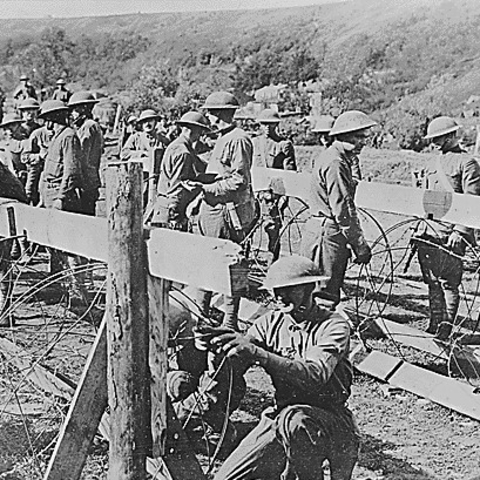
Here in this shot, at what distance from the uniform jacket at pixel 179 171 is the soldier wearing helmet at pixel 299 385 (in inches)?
151

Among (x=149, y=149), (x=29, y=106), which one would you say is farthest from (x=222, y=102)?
(x=29, y=106)

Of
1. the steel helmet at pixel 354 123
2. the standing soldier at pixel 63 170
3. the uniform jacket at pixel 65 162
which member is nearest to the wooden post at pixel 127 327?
the steel helmet at pixel 354 123

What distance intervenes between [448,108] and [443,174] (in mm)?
26879

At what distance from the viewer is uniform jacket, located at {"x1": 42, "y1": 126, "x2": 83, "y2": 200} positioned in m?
8.35

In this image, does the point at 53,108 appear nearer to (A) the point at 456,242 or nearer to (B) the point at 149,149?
(B) the point at 149,149

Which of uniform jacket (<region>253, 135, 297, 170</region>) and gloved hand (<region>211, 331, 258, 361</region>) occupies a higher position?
gloved hand (<region>211, 331, 258, 361</region>)

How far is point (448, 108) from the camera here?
32812mm

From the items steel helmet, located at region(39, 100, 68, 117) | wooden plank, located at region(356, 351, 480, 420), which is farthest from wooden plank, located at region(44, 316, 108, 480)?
steel helmet, located at region(39, 100, 68, 117)

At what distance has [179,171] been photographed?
7.68 meters

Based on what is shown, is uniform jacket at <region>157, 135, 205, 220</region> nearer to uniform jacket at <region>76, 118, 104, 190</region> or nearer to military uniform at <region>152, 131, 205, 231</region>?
military uniform at <region>152, 131, 205, 231</region>

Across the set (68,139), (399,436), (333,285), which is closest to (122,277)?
(399,436)

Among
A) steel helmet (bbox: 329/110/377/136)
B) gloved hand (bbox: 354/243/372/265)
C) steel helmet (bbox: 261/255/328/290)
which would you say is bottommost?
gloved hand (bbox: 354/243/372/265)

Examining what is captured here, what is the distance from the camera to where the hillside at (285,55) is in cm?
3794

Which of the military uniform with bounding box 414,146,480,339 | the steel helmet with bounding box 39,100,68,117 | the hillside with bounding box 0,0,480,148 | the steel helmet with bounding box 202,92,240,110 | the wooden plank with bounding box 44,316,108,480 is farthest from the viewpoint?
the hillside with bounding box 0,0,480,148
